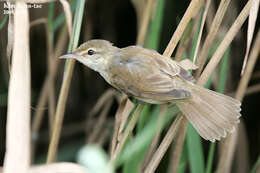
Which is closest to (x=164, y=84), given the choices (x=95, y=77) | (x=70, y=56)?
(x=70, y=56)

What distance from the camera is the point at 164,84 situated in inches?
88.7

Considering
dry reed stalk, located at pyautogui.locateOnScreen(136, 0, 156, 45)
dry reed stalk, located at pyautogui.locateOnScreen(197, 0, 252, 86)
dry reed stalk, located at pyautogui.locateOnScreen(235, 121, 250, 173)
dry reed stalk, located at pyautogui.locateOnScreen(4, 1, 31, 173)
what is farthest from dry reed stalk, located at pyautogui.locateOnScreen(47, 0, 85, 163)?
dry reed stalk, located at pyautogui.locateOnScreen(235, 121, 250, 173)

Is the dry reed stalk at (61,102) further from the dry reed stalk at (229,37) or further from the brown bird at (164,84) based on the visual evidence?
the dry reed stalk at (229,37)

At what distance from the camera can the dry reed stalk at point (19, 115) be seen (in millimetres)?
1321

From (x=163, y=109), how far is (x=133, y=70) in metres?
0.30

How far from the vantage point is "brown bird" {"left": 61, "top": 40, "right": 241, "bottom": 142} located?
2119 mm

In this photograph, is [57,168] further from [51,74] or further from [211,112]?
[51,74]

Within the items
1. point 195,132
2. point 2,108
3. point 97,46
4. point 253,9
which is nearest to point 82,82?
point 2,108

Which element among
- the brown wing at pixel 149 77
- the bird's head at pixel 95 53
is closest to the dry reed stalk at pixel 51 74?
the bird's head at pixel 95 53

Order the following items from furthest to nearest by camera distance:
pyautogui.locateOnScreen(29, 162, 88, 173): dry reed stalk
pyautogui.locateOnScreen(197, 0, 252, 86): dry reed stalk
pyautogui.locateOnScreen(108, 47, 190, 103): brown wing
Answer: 1. pyautogui.locateOnScreen(108, 47, 190, 103): brown wing
2. pyautogui.locateOnScreen(197, 0, 252, 86): dry reed stalk
3. pyautogui.locateOnScreen(29, 162, 88, 173): dry reed stalk

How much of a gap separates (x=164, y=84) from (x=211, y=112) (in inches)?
11.9

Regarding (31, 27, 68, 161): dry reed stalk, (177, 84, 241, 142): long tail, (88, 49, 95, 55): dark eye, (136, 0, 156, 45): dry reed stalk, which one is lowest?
(31, 27, 68, 161): dry reed stalk

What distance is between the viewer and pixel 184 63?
7.25 ft

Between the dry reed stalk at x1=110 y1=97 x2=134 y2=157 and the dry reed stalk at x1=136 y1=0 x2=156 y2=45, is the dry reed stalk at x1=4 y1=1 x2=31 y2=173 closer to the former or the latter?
the dry reed stalk at x1=110 y1=97 x2=134 y2=157
